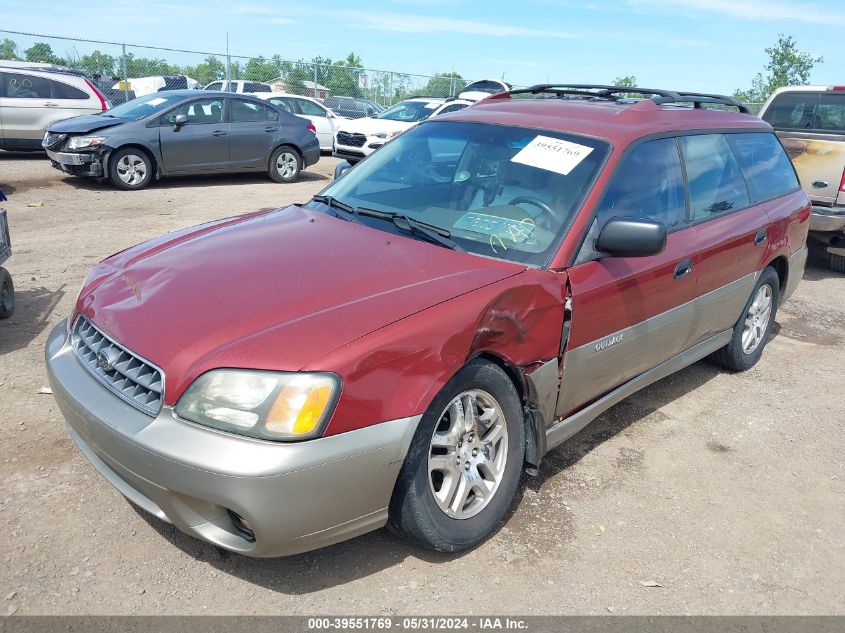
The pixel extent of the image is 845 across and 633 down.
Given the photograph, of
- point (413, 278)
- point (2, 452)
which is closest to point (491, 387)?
point (413, 278)

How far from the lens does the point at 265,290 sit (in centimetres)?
283

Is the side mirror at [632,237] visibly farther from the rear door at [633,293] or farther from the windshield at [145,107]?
the windshield at [145,107]

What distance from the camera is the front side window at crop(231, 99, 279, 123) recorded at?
12.3 meters

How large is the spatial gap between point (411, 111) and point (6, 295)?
39.7ft

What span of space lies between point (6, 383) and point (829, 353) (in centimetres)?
596

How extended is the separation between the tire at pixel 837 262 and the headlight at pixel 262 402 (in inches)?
313

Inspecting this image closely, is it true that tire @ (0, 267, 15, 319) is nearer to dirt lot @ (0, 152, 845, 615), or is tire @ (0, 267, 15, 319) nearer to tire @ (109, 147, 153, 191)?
dirt lot @ (0, 152, 845, 615)

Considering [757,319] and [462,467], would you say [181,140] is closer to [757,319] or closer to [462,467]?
[757,319]

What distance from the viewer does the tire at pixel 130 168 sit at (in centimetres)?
1085

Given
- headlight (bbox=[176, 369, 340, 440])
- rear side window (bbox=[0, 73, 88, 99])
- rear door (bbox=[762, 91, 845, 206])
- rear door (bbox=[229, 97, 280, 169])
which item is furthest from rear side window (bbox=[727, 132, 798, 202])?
rear side window (bbox=[0, 73, 88, 99])

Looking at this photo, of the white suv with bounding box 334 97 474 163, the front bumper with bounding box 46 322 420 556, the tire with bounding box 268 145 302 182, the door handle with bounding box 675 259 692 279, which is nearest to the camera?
the front bumper with bounding box 46 322 420 556

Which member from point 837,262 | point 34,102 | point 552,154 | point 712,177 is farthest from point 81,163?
point 837,262

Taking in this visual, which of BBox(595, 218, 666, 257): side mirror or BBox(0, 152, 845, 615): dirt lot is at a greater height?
BBox(595, 218, 666, 257): side mirror

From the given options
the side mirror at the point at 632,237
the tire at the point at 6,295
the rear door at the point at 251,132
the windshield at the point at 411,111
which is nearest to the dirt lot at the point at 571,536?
the tire at the point at 6,295
